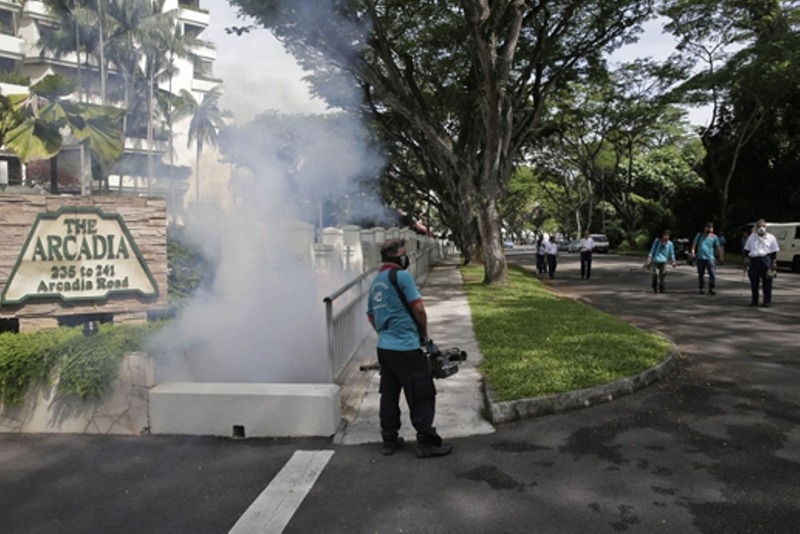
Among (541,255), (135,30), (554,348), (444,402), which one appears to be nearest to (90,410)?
(444,402)

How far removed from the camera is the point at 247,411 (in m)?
4.75

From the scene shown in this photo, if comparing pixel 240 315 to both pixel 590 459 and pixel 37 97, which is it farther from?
pixel 37 97

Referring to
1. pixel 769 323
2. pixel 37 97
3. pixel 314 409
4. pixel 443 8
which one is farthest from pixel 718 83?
pixel 314 409

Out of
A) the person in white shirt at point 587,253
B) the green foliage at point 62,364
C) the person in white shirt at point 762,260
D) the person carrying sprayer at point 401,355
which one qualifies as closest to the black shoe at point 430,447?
the person carrying sprayer at point 401,355

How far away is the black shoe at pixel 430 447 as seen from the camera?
4184 millimetres

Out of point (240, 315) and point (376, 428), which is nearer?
point (376, 428)

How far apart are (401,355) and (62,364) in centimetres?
267

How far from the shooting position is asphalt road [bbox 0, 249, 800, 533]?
3.30m

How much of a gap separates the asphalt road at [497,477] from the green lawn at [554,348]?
385 millimetres

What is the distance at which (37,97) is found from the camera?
10.5 m

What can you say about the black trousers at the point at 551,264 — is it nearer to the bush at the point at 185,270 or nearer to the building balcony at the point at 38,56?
the bush at the point at 185,270

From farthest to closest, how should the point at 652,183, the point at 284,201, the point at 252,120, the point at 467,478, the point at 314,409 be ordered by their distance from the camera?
1. the point at 652,183
2. the point at 252,120
3. the point at 284,201
4. the point at 314,409
5. the point at 467,478

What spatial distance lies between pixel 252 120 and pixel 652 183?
34515 millimetres

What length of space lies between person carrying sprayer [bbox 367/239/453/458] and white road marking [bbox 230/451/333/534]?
1.65ft
